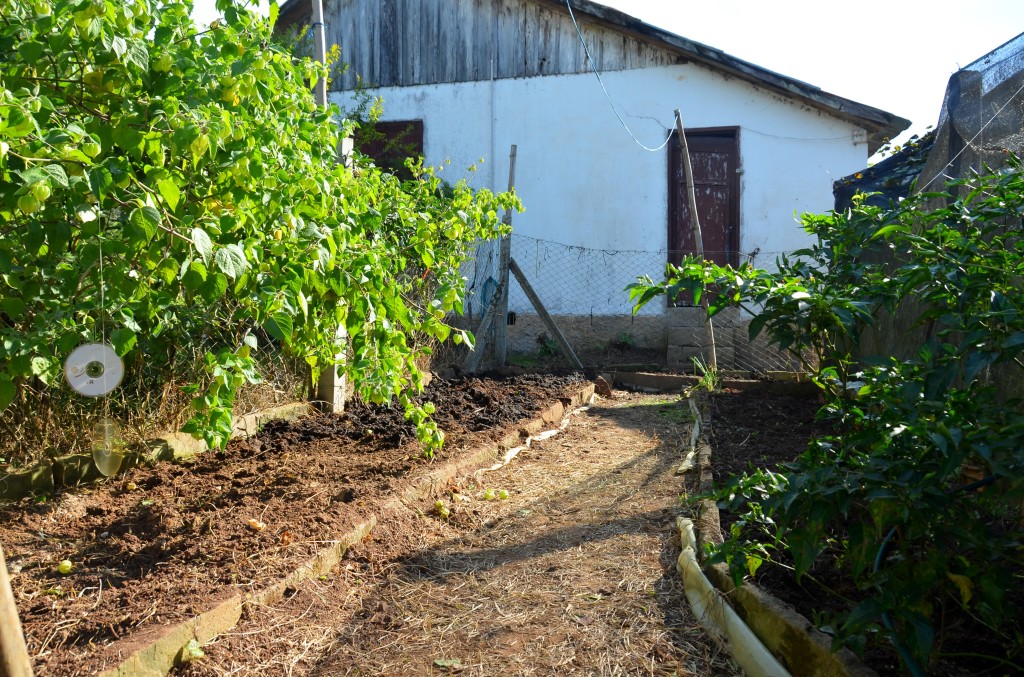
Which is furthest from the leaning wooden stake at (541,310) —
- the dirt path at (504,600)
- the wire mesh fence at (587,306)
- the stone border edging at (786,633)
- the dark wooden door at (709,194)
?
the stone border edging at (786,633)

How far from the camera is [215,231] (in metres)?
2.32

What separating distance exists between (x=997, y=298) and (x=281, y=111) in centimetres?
281

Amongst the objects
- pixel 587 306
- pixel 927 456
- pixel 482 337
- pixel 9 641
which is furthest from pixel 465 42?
pixel 9 641

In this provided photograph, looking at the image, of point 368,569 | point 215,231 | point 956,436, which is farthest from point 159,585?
point 956,436

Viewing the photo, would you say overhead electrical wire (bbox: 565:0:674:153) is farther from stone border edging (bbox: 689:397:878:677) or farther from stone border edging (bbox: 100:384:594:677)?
stone border edging (bbox: 689:397:878:677)

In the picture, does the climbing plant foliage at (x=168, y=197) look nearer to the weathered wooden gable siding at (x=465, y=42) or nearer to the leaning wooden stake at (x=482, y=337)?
the leaning wooden stake at (x=482, y=337)

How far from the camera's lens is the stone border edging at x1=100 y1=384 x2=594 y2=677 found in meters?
2.41

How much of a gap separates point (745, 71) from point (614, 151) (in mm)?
2049

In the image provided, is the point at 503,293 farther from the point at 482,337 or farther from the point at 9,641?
the point at 9,641

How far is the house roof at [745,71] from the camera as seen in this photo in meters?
9.66

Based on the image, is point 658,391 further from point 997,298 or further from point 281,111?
point 997,298

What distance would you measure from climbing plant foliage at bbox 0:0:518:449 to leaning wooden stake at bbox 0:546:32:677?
913 mm

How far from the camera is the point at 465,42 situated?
37.8ft

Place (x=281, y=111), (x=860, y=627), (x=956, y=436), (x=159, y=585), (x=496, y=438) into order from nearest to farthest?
(x=956, y=436) < (x=860, y=627) < (x=159, y=585) < (x=281, y=111) < (x=496, y=438)
